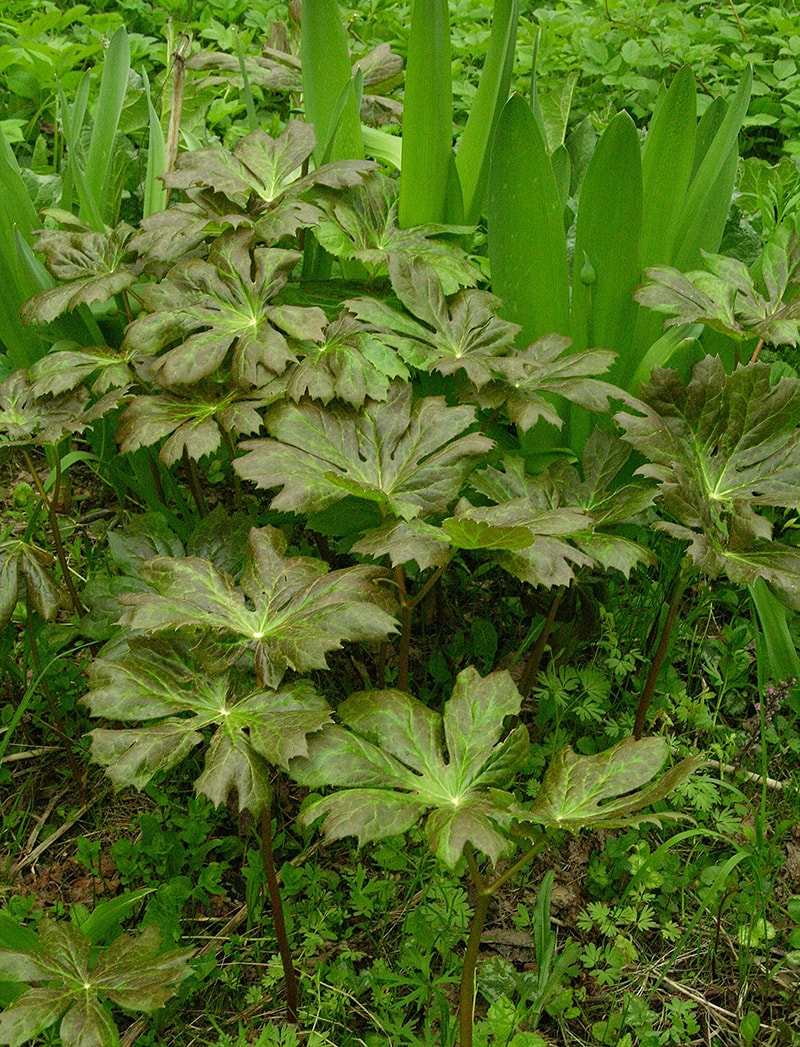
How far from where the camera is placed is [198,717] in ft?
3.89

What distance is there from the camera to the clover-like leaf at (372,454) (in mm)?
1316

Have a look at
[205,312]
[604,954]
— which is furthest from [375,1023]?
[205,312]

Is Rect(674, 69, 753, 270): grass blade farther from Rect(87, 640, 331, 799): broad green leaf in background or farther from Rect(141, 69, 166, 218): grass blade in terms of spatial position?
Rect(87, 640, 331, 799): broad green leaf in background

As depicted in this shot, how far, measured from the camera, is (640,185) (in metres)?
1.64

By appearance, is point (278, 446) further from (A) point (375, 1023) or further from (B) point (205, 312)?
(A) point (375, 1023)

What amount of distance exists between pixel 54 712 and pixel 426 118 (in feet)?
4.05

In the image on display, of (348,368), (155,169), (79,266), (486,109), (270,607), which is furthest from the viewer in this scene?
(155,169)

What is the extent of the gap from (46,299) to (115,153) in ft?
2.46

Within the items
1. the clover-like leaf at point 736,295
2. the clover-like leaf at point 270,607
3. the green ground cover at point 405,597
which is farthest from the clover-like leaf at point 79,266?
the clover-like leaf at point 736,295

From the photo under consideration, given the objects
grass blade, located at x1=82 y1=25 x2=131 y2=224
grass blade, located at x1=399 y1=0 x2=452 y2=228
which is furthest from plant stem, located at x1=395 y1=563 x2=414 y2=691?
grass blade, located at x1=82 y1=25 x2=131 y2=224

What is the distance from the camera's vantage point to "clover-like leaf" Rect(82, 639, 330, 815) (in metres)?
1.10

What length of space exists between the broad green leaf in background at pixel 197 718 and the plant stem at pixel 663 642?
1.94ft

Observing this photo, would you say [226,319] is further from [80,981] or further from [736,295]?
[80,981]

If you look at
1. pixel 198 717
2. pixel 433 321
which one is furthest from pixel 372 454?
pixel 198 717
